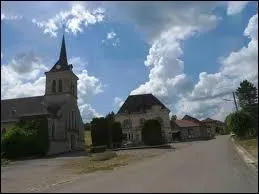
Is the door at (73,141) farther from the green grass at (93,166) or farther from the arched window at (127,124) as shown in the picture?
the green grass at (93,166)

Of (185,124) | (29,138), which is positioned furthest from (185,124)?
(29,138)

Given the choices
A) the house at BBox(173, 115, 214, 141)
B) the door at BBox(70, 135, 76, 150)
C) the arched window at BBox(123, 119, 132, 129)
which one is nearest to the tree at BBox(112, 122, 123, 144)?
the door at BBox(70, 135, 76, 150)


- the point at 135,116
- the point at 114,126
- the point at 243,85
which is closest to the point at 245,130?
the point at 114,126

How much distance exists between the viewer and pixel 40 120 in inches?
2036

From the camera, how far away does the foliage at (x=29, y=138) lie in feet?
142

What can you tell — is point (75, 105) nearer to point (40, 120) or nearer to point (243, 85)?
point (40, 120)

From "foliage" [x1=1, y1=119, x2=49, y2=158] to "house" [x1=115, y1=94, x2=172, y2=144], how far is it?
111 feet

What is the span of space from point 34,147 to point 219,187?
40315 mm

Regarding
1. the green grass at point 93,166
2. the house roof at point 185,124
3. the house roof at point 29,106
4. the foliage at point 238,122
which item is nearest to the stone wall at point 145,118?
the house roof at point 185,124

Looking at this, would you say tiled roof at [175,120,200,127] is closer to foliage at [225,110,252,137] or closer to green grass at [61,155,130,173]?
foliage at [225,110,252,137]

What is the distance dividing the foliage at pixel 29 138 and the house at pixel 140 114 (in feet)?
111

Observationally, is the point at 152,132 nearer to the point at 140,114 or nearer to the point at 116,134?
the point at 116,134

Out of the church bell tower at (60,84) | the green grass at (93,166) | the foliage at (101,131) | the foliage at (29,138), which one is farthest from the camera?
the church bell tower at (60,84)

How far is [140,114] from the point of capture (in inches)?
3280
